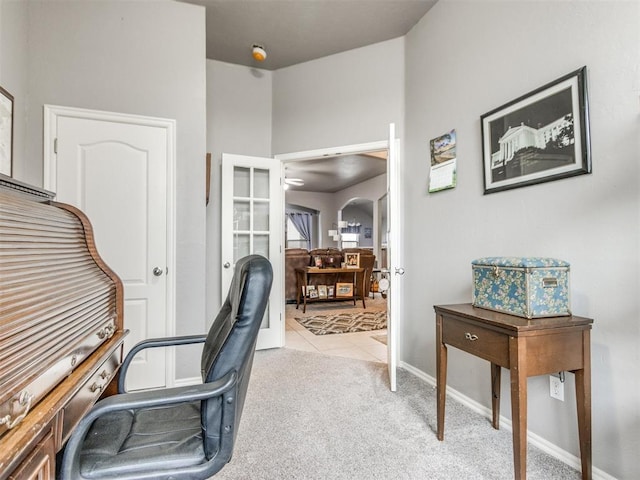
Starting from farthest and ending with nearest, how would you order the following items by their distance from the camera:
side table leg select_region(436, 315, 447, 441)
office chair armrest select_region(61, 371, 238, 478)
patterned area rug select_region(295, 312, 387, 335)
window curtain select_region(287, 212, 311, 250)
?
window curtain select_region(287, 212, 311, 250) < patterned area rug select_region(295, 312, 387, 335) < side table leg select_region(436, 315, 447, 441) < office chair armrest select_region(61, 371, 238, 478)

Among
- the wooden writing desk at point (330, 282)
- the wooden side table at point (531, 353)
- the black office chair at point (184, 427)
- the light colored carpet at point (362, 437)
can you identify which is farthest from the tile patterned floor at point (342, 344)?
the black office chair at point (184, 427)

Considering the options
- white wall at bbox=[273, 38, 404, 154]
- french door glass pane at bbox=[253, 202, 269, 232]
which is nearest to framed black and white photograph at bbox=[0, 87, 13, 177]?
french door glass pane at bbox=[253, 202, 269, 232]

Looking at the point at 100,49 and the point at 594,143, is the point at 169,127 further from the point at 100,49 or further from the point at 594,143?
the point at 594,143

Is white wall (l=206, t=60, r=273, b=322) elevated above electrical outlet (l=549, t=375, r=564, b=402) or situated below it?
above

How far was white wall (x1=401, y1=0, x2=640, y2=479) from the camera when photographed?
1.38 m

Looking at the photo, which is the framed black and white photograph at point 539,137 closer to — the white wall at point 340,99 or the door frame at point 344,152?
the door frame at point 344,152

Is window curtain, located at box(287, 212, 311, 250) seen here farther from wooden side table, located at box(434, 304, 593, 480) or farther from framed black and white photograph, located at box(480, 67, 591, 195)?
wooden side table, located at box(434, 304, 593, 480)

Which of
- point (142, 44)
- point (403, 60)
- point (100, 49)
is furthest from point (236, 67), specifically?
point (403, 60)

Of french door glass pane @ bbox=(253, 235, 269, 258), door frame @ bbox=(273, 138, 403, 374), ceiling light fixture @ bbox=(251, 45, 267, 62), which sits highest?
ceiling light fixture @ bbox=(251, 45, 267, 62)

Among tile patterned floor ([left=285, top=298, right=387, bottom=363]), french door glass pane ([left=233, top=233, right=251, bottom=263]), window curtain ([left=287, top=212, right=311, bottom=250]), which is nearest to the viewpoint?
tile patterned floor ([left=285, top=298, right=387, bottom=363])

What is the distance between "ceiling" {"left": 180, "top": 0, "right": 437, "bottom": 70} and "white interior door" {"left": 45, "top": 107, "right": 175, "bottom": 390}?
1101 mm

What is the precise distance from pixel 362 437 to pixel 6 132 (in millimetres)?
2651

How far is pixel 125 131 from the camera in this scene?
7.73 feet

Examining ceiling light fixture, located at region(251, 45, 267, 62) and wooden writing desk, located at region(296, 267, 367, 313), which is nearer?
ceiling light fixture, located at region(251, 45, 267, 62)
